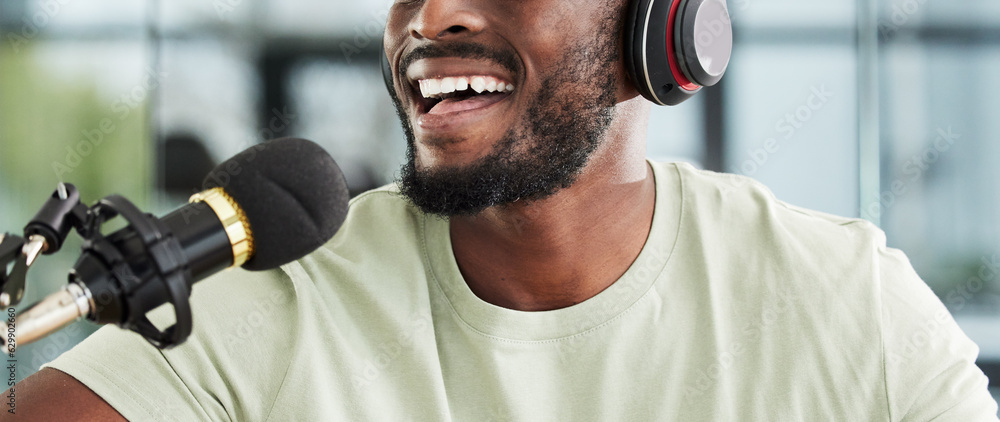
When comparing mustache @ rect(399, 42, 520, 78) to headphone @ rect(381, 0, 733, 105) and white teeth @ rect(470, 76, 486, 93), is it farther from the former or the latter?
headphone @ rect(381, 0, 733, 105)

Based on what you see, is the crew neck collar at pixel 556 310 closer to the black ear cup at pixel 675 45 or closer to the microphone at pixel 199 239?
the black ear cup at pixel 675 45

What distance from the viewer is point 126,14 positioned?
3412 millimetres

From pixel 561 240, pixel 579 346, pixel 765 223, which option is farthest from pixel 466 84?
pixel 765 223

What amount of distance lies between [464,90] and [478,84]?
0.04 metres

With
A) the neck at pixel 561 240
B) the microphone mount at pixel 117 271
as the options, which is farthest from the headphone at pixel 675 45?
the microphone mount at pixel 117 271

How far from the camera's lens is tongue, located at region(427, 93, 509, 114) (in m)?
1.03

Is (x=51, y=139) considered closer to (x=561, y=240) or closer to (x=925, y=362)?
(x=561, y=240)

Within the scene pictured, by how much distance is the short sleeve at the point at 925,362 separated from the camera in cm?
96

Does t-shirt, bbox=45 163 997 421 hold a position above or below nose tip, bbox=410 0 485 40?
below

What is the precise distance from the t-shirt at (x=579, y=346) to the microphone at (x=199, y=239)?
404 mm

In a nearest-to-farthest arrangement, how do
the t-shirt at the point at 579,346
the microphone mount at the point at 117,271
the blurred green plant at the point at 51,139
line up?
the microphone mount at the point at 117,271
the t-shirt at the point at 579,346
the blurred green plant at the point at 51,139

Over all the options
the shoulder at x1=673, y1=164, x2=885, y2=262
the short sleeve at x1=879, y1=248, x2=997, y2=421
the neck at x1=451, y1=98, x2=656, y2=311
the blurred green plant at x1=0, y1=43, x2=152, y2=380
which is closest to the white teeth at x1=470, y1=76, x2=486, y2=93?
the neck at x1=451, y1=98, x2=656, y2=311

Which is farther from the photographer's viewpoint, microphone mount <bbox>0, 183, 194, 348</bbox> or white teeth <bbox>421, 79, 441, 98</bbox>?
white teeth <bbox>421, 79, 441, 98</bbox>

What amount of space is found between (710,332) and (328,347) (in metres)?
0.47
